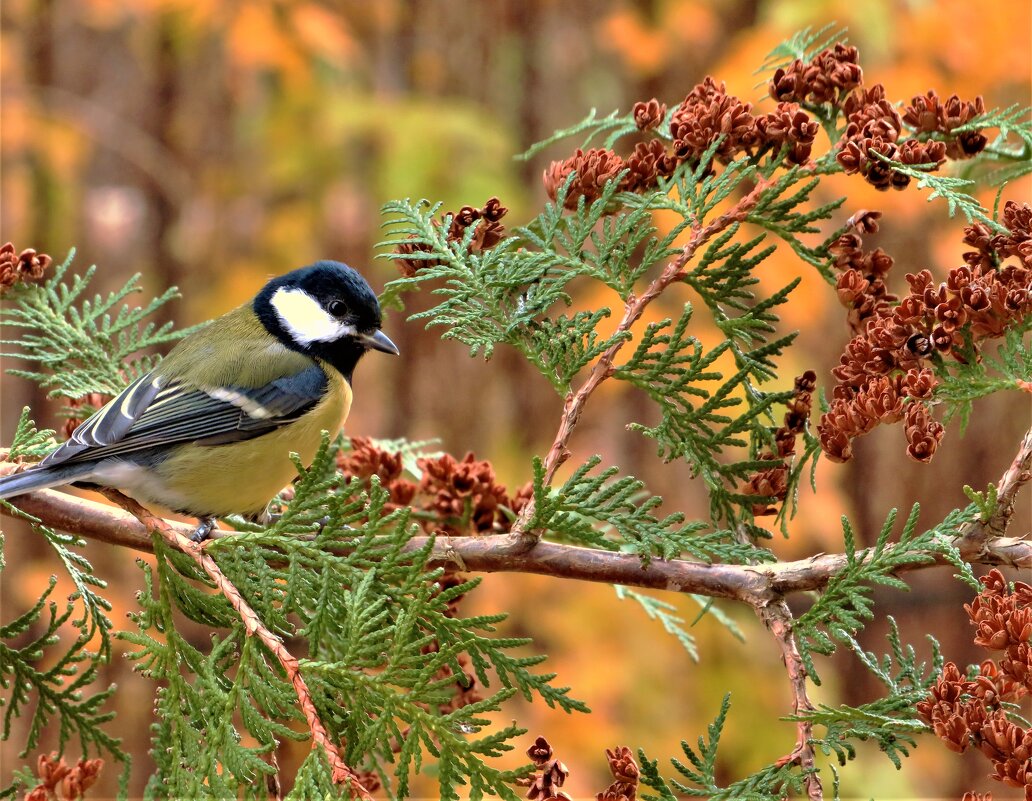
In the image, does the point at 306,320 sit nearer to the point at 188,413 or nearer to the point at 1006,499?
the point at 188,413

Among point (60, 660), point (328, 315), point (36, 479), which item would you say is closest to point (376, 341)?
point (328, 315)

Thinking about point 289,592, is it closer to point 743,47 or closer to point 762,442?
point 762,442

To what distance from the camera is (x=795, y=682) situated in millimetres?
1286

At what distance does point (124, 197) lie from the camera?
594cm

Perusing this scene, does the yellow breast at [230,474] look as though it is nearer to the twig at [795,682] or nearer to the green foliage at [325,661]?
the green foliage at [325,661]

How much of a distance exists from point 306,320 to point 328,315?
0.25 ft

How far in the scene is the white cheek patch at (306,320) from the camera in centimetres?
262

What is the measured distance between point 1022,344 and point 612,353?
51cm

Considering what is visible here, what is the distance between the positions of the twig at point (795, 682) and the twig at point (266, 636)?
50 centimetres

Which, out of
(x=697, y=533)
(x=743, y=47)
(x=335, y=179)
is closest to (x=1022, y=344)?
(x=697, y=533)

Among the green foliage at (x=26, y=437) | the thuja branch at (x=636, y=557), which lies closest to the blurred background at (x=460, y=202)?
the green foliage at (x=26, y=437)

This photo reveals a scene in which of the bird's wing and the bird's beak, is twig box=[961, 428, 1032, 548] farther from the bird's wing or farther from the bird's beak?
the bird's beak

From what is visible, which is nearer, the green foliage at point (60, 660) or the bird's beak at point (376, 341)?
the green foliage at point (60, 660)

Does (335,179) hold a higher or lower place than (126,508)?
higher
